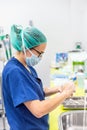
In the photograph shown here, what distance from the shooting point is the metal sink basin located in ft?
4.82

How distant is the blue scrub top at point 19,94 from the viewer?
3.68 feet

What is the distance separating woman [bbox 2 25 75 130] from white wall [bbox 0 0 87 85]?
229 centimetres

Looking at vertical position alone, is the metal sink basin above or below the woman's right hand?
below

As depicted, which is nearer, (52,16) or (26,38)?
(26,38)

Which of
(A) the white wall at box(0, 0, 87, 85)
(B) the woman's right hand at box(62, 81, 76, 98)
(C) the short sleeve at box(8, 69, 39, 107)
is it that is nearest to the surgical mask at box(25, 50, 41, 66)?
(C) the short sleeve at box(8, 69, 39, 107)

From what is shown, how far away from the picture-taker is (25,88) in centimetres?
114

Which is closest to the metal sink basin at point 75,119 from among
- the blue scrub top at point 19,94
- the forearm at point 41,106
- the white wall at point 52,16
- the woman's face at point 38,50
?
the blue scrub top at point 19,94

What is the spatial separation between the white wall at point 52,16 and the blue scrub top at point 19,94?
236 cm

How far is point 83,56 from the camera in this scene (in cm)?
258

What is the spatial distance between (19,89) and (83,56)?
1575mm

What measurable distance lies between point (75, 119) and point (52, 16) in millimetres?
2288

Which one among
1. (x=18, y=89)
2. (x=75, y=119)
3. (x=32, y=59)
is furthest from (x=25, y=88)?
(x=75, y=119)

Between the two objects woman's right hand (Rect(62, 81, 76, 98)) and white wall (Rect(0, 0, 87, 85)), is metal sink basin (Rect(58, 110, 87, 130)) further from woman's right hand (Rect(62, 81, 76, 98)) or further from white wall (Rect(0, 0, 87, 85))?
white wall (Rect(0, 0, 87, 85))

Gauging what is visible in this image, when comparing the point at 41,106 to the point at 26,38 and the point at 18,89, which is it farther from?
the point at 26,38
